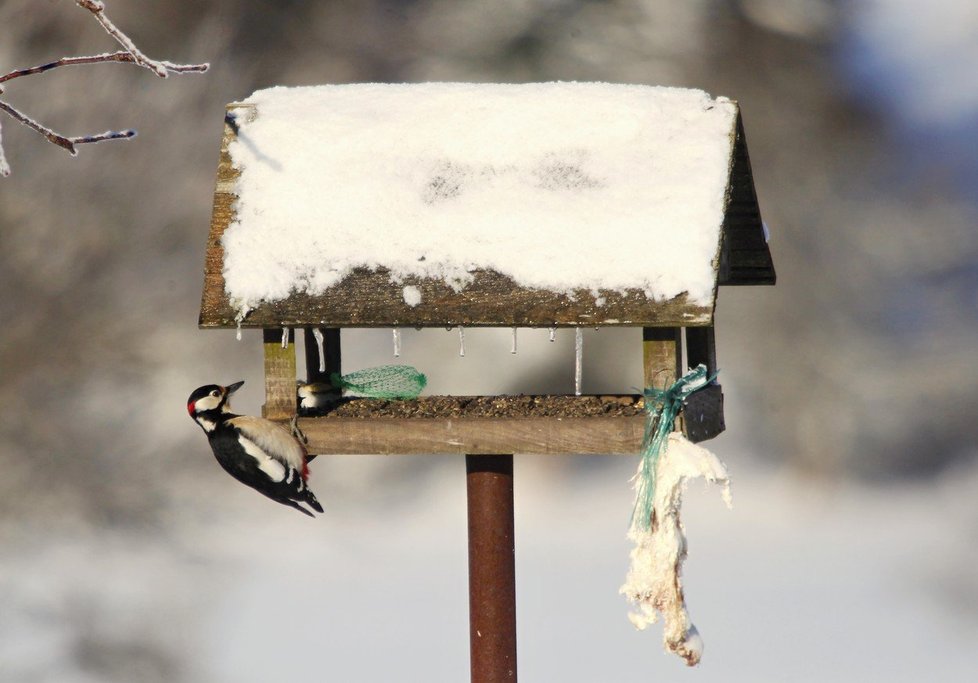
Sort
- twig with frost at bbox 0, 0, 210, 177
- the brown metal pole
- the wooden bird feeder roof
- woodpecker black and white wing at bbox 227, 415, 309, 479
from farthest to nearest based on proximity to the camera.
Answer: the brown metal pole
woodpecker black and white wing at bbox 227, 415, 309, 479
the wooden bird feeder roof
twig with frost at bbox 0, 0, 210, 177

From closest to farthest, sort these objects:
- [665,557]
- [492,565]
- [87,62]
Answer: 1. [87,62]
2. [665,557]
3. [492,565]

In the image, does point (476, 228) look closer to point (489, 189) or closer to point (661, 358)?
point (489, 189)

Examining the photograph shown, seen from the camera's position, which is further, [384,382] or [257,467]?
[384,382]

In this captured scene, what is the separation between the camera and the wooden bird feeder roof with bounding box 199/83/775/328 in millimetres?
1951

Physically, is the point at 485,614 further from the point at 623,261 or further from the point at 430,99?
the point at 430,99

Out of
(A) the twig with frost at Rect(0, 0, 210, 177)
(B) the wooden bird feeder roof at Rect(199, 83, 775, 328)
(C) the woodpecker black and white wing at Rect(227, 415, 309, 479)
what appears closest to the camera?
(A) the twig with frost at Rect(0, 0, 210, 177)

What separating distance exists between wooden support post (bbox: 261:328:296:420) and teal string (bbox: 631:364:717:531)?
1.95 ft

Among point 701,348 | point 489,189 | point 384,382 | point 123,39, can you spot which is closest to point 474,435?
point 384,382

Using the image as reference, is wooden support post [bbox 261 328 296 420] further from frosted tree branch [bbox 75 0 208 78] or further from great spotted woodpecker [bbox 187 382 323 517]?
frosted tree branch [bbox 75 0 208 78]

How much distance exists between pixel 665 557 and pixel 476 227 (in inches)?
23.7

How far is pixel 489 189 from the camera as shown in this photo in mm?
2055

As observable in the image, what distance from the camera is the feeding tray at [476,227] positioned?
195 centimetres

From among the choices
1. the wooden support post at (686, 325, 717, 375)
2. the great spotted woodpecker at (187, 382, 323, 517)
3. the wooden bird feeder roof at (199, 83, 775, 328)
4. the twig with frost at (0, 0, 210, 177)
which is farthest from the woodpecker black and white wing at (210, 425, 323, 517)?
the twig with frost at (0, 0, 210, 177)

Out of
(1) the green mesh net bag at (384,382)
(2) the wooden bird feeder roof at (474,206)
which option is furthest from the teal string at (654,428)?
(1) the green mesh net bag at (384,382)
